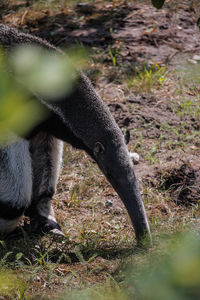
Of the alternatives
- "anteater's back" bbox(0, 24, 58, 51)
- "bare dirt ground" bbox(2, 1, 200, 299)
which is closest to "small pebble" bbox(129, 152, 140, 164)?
"bare dirt ground" bbox(2, 1, 200, 299)

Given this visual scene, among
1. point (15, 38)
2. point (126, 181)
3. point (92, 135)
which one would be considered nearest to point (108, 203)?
point (126, 181)

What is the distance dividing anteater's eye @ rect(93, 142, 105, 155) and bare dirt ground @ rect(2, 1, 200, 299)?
84 cm

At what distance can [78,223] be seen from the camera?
4625mm

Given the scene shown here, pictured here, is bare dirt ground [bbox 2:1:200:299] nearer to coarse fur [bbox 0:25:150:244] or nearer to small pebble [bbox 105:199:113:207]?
small pebble [bbox 105:199:113:207]

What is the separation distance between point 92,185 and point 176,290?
188 inches

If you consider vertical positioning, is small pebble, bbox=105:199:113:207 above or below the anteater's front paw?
below

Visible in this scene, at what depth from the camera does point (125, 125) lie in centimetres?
605

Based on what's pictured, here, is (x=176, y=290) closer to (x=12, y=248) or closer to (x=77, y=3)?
(x=12, y=248)

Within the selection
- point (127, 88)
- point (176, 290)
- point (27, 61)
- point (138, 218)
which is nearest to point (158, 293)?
point (176, 290)

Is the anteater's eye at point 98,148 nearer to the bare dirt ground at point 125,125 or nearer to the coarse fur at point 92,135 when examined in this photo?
the coarse fur at point 92,135

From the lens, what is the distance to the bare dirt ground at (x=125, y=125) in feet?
13.2

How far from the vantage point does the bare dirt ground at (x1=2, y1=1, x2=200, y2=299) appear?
4.02 meters

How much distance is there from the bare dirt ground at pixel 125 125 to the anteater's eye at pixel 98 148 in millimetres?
841

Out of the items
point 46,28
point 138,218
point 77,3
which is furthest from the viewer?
point 77,3
